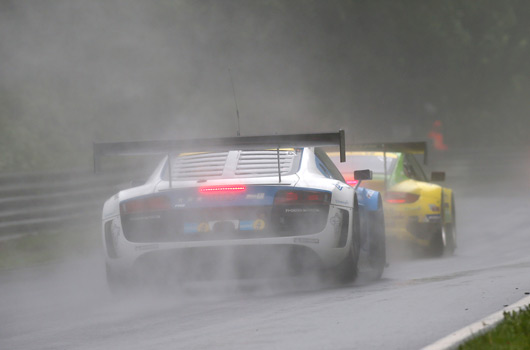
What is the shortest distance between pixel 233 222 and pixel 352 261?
0.99 metres

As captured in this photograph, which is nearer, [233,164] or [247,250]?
[247,250]

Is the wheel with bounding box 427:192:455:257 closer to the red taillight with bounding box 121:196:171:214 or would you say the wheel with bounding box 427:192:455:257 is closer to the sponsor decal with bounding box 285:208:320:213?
the sponsor decal with bounding box 285:208:320:213

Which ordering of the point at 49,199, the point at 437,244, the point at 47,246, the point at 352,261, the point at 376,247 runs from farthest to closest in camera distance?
the point at 49,199, the point at 47,246, the point at 437,244, the point at 376,247, the point at 352,261

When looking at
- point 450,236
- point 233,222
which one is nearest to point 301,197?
point 233,222

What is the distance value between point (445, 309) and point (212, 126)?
28013mm

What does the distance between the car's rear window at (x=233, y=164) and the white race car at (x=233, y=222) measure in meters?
0.03

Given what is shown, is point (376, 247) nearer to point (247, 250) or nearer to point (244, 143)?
point (247, 250)

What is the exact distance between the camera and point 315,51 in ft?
126

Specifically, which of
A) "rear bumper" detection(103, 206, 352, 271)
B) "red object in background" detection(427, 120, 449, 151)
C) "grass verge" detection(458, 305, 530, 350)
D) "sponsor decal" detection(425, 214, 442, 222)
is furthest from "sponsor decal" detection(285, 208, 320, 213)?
"red object in background" detection(427, 120, 449, 151)

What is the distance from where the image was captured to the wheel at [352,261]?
824 cm

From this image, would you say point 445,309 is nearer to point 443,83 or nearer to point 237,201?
point 237,201

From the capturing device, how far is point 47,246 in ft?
51.8

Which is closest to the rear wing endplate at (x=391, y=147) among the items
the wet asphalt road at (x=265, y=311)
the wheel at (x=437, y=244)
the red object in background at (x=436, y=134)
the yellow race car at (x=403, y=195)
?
the yellow race car at (x=403, y=195)

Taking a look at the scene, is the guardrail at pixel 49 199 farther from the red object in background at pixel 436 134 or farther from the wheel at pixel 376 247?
the red object in background at pixel 436 134
